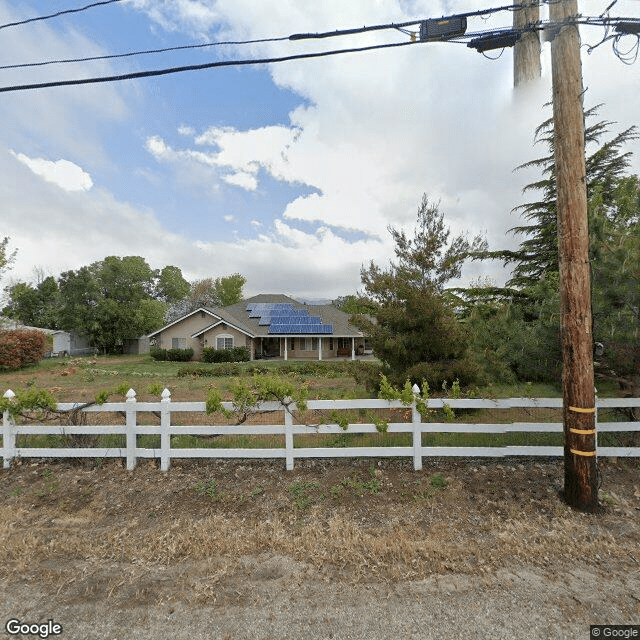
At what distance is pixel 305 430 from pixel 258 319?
28.1 metres

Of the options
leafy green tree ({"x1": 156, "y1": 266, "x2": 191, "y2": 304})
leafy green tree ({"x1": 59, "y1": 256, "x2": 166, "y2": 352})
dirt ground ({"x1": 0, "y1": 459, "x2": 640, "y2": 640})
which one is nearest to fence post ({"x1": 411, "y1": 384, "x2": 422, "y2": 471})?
dirt ground ({"x1": 0, "y1": 459, "x2": 640, "y2": 640})

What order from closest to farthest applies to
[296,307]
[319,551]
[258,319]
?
[319,551], [258,319], [296,307]

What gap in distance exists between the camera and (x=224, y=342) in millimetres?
29094

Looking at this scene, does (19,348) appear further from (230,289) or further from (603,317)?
(230,289)

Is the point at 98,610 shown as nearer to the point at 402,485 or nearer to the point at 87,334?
the point at 402,485

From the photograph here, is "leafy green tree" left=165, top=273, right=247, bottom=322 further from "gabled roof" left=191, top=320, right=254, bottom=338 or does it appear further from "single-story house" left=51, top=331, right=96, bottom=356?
"gabled roof" left=191, top=320, right=254, bottom=338

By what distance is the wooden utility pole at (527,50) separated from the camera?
4258 millimetres

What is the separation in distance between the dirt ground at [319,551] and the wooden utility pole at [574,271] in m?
0.55

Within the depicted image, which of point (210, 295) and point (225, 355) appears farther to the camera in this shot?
point (210, 295)

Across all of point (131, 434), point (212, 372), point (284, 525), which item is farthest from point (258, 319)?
point (284, 525)

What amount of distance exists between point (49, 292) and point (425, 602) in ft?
206

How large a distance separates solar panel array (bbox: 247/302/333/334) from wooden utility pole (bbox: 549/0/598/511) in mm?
26221

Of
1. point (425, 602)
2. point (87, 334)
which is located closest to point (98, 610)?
point (425, 602)

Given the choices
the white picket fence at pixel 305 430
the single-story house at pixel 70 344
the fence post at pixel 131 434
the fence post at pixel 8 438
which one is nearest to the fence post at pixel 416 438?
the white picket fence at pixel 305 430
